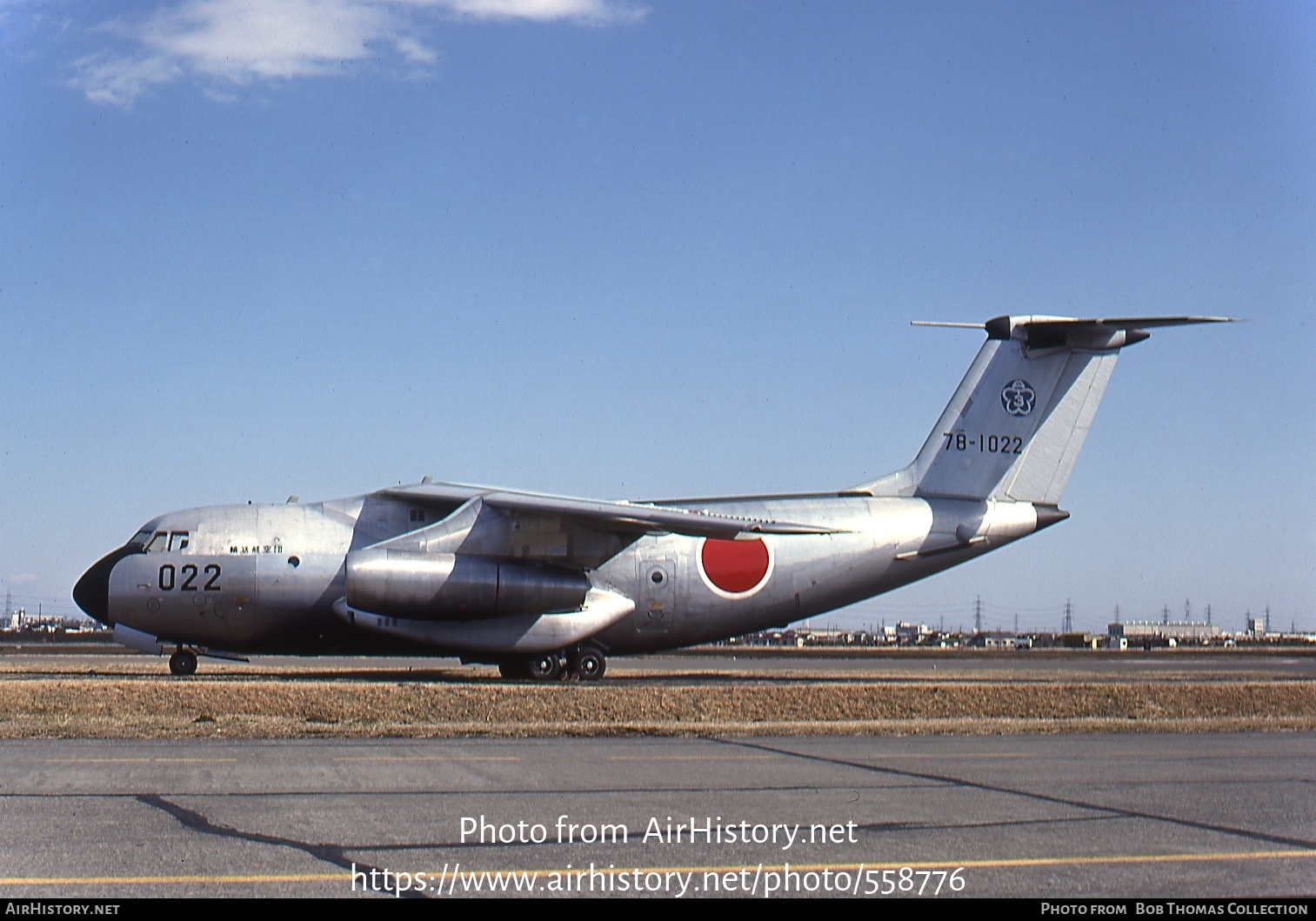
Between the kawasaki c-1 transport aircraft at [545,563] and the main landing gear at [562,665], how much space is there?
0.03m

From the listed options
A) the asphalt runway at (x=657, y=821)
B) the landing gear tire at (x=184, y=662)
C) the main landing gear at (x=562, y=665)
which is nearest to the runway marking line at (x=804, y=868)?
the asphalt runway at (x=657, y=821)

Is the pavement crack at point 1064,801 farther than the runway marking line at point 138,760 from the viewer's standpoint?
No

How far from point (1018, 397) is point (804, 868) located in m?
22.8

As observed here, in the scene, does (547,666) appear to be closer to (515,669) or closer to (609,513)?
(515,669)

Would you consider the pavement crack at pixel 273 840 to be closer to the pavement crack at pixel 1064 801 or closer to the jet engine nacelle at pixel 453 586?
the pavement crack at pixel 1064 801

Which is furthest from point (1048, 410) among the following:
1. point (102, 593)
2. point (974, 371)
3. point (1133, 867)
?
point (1133, 867)

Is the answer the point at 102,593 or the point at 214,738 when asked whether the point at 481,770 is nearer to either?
the point at 214,738

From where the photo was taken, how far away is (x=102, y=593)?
80.0ft

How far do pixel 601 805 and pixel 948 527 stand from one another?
19509 millimetres

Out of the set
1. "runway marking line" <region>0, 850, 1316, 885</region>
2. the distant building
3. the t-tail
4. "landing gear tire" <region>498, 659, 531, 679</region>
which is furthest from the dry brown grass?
the distant building

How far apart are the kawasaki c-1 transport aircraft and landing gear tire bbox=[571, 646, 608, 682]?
29 mm

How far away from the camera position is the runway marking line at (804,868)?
589 cm

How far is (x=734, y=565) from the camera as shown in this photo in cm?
2597

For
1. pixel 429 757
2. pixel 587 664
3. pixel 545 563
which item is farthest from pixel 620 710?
pixel 587 664
